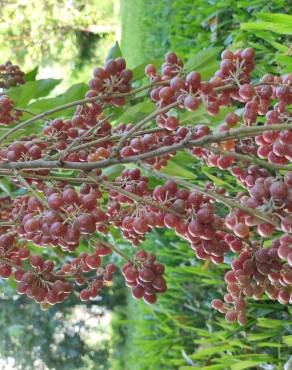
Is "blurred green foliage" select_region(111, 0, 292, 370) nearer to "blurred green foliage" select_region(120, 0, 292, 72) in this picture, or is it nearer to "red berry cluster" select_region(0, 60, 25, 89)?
"blurred green foliage" select_region(120, 0, 292, 72)

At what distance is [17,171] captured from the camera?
0.55 m

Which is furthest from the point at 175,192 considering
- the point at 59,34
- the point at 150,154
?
the point at 59,34

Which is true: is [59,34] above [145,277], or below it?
below

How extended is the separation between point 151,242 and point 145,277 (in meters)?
2.51

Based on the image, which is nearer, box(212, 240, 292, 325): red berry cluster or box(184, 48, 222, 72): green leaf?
box(212, 240, 292, 325): red berry cluster

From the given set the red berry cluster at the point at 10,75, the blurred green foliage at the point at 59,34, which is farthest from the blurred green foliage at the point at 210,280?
the blurred green foliage at the point at 59,34

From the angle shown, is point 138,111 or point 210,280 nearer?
point 138,111

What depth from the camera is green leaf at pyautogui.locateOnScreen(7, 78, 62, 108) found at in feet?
3.10

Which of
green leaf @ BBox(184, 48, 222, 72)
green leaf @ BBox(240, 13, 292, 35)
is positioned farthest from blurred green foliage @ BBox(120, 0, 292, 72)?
green leaf @ BBox(184, 48, 222, 72)

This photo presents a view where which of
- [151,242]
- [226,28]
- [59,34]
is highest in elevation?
[226,28]

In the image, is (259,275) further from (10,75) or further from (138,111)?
(10,75)

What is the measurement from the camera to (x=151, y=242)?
305cm

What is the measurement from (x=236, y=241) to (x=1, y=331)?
14.6 ft

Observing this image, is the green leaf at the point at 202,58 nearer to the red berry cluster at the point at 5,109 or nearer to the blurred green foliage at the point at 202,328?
the red berry cluster at the point at 5,109
